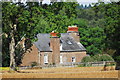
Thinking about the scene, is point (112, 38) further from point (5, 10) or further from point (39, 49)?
point (39, 49)

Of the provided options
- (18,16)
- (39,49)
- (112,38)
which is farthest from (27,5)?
(39,49)

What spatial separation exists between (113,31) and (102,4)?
3.69 metres

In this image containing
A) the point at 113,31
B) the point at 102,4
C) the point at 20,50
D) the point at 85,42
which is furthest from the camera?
the point at 85,42

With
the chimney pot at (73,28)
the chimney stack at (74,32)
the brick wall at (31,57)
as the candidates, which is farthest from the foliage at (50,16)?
the chimney stack at (74,32)

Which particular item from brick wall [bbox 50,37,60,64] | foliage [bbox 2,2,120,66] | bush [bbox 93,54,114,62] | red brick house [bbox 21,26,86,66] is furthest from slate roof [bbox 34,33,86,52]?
foliage [bbox 2,2,120,66]

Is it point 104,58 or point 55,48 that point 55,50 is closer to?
point 55,48

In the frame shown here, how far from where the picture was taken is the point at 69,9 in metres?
30.2

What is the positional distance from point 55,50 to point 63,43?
10.8 ft

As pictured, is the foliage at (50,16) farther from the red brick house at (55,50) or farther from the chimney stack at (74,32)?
the chimney stack at (74,32)

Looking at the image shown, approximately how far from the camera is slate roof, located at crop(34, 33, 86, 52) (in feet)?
182

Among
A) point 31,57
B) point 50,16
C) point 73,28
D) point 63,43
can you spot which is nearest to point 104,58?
point 63,43

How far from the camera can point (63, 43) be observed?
59125 mm

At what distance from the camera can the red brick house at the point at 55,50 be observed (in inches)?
2127

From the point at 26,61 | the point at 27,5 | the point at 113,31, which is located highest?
Answer: the point at 27,5
